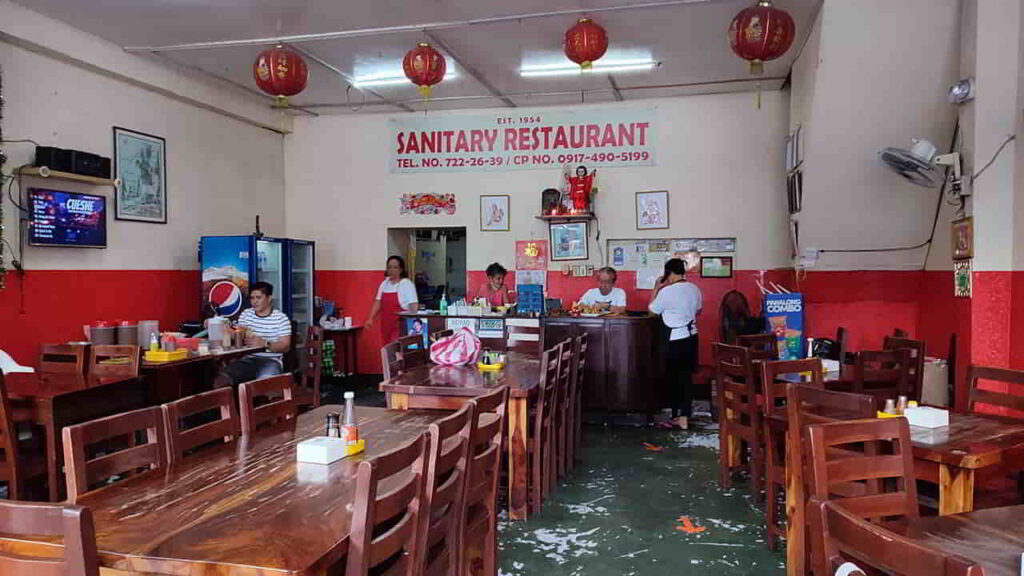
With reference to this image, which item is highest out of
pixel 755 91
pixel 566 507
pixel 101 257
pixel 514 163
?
pixel 755 91

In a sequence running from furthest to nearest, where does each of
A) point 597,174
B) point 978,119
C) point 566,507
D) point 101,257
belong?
point 597,174
point 101,257
point 978,119
point 566,507

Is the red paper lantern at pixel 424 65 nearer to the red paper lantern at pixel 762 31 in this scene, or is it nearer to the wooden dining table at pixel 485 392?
the red paper lantern at pixel 762 31

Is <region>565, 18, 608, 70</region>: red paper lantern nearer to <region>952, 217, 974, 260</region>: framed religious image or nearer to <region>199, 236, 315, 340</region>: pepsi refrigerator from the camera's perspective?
<region>952, 217, 974, 260</region>: framed religious image

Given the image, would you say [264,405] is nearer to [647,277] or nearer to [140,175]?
[140,175]

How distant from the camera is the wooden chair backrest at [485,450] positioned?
8.23ft

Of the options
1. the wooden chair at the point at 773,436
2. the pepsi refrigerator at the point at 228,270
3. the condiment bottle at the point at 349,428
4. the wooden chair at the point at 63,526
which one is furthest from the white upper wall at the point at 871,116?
the wooden chair at the point at 63,526

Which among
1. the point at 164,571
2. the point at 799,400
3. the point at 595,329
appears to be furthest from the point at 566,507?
the point at 164,571

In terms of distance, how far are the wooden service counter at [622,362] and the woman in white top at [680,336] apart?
0.33 ft

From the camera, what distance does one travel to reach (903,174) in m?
5.76

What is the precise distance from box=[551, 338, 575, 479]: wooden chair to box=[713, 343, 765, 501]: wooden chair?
105 centimetres

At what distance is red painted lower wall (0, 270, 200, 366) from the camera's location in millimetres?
5633

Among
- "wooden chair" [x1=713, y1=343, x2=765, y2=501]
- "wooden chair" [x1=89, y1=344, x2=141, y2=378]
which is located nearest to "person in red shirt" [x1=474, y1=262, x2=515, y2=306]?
"wooden chair" [x1=713, y1=343, x2=765, y2=501]

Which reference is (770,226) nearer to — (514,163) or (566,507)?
(514,163)

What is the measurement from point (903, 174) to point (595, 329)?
301 cm
